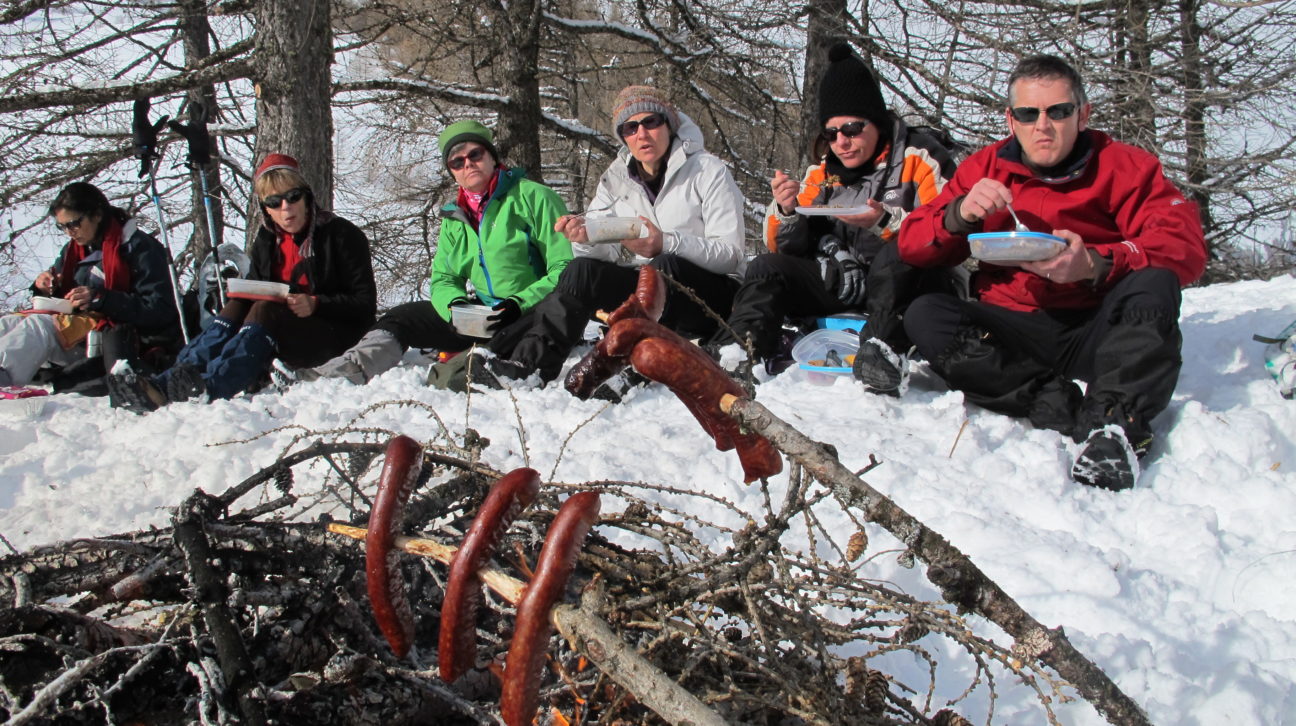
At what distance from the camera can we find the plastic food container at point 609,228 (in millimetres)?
4172

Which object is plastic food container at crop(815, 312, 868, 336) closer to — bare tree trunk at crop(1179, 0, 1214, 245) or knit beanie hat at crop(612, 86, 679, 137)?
knit beanie hat at crop(612, 86, 679, 137)

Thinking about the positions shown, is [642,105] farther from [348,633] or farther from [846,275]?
[348,633]

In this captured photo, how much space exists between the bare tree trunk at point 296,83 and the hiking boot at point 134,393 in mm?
2487

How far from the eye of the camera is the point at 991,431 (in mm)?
3398

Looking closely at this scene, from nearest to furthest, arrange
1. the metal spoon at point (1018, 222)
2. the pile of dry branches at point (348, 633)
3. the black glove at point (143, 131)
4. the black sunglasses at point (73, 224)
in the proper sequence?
the pile of dry branches at point (348, 633), the metal spoon at point (1018, 222), the black sunglasses at point (73, 224), the black glove at point (143, 131)

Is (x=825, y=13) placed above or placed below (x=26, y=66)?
above

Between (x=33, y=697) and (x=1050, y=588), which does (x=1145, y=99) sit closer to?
(x=1050, y=588)

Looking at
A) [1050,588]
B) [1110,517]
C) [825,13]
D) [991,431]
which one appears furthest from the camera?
[825,13]

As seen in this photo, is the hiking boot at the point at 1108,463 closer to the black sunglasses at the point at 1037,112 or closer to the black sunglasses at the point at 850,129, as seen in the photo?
the black sunglasses at the point at 1037,112

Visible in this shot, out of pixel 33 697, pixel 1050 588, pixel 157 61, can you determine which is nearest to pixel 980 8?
pixel 1050 588

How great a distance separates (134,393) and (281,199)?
1.56 meters

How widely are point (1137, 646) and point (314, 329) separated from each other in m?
4.63

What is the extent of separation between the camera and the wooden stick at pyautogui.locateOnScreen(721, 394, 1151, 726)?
949 millimetres

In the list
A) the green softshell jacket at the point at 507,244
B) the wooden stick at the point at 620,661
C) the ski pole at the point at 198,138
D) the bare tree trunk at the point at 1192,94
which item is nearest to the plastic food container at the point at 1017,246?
the green softshell jacket at the point at 507,244
